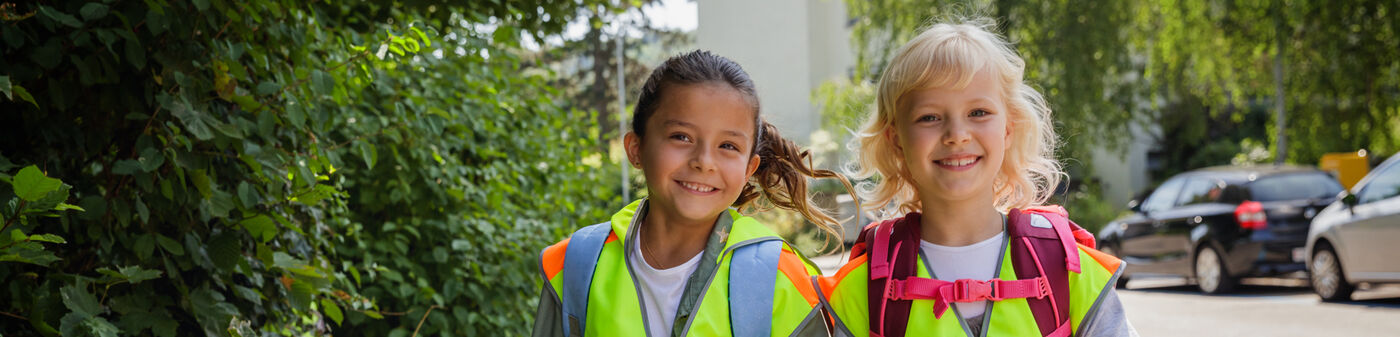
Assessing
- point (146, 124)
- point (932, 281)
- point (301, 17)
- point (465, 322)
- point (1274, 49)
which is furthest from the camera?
point (1274, 49)

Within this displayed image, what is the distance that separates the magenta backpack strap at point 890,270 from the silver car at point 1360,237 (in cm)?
773

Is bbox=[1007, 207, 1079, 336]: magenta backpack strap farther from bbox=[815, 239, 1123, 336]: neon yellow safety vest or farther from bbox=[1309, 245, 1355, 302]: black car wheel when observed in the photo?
bbox=[1309, 245, 1355, 302]: black car wheel

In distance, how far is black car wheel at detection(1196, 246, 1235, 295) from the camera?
11195 mm

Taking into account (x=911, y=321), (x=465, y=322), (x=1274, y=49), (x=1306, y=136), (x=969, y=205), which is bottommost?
(x=1306, y=136)

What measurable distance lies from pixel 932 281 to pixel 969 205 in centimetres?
20

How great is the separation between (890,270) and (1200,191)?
1047 centimetres

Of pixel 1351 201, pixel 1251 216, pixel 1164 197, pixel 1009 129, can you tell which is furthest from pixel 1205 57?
pixel 1009 129

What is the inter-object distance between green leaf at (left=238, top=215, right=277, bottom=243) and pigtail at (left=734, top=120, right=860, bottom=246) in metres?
1.13

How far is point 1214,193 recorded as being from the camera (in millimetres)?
11523

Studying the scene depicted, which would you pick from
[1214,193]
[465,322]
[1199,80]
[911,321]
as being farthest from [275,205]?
[1199,80]

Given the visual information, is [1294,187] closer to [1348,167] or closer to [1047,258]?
[1348,167]

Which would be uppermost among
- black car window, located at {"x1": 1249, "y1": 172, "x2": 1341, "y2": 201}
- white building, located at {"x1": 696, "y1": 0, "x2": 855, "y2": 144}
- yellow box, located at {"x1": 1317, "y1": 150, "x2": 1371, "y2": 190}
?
black car window, located at {"x1": 1249, "y1": 172, "x2": 1341, "y2": 201}

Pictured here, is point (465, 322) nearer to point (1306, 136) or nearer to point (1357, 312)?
point (1357, 312)

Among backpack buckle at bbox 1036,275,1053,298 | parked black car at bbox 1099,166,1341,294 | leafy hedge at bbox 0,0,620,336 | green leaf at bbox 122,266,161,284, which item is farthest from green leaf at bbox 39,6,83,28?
parked black car at bbox 1099,166,1341,294
